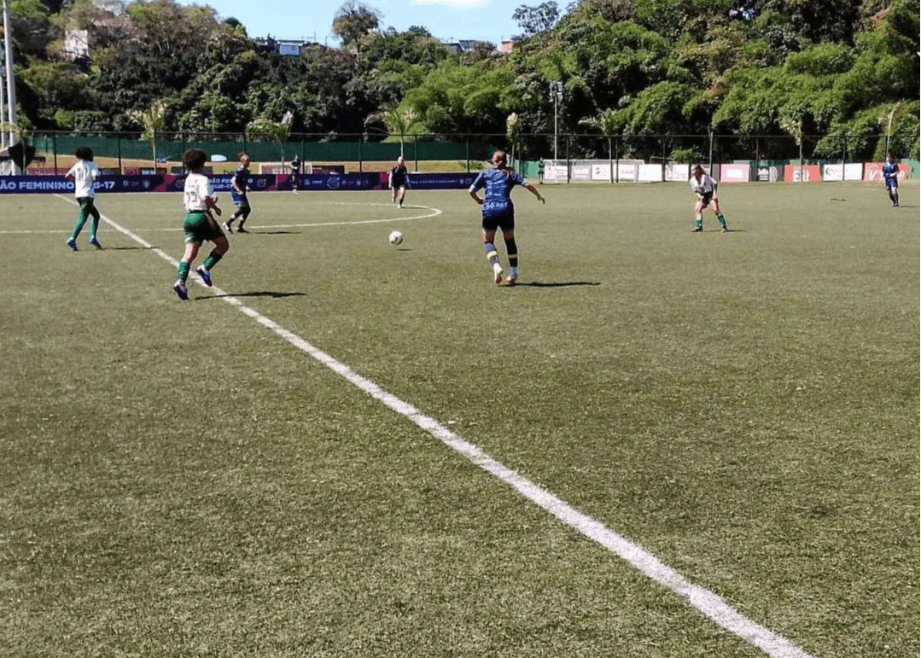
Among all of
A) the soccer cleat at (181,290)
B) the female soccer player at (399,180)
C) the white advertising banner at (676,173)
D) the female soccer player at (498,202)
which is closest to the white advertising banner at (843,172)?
the white advertising banner at (676,173)

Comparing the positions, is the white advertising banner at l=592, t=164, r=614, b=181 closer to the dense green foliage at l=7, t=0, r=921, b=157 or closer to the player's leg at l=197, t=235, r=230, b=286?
the dense green foliage at l=7, t=0, r=921, b=157

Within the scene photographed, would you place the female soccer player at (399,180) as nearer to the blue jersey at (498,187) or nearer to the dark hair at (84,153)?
the dark hair at (84,153)

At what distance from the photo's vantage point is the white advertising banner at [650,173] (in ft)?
245

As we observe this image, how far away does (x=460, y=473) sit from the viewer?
5.82 meters

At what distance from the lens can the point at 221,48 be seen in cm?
12619

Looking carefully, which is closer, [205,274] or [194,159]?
[194,159]

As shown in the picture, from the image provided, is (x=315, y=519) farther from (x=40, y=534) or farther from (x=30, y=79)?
(x=30, y=79)

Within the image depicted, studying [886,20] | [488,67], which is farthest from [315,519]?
[488,67]

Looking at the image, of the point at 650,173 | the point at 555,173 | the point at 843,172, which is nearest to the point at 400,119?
the point at 555,173

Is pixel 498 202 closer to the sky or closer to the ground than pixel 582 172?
closer to the ground

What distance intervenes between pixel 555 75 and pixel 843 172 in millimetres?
36697

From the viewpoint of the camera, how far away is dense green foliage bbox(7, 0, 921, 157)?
81.1m

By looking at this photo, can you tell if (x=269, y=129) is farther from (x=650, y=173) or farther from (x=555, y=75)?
(x=650, y=173)

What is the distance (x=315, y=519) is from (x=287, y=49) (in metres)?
181
